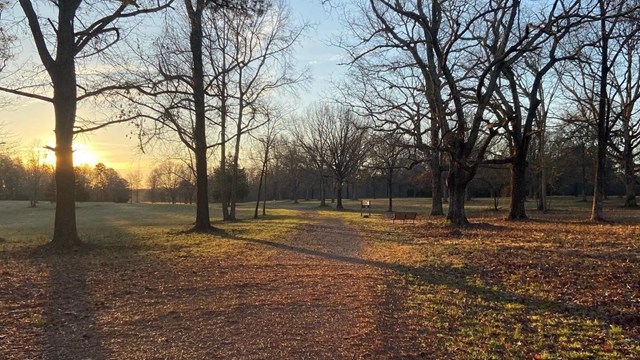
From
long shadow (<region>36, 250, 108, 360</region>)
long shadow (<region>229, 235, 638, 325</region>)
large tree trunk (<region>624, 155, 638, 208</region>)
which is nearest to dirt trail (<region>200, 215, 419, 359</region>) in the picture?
long shadow (<region>229, 235, 638, 325</region>)

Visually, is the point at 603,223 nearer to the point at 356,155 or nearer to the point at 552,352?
the point at 552,352

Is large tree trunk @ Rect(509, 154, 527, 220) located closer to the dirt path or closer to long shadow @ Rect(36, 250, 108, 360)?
the dirt path

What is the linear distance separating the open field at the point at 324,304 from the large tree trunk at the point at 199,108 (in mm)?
6468

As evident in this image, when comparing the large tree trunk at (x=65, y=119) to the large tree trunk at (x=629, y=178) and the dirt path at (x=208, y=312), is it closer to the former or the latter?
the dirt path at (x=208, y=312)

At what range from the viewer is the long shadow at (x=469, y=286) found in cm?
615

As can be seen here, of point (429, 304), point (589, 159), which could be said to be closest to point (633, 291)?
point (429, 304)

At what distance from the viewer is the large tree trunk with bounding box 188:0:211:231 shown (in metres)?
15.9

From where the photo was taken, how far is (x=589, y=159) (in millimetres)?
51438

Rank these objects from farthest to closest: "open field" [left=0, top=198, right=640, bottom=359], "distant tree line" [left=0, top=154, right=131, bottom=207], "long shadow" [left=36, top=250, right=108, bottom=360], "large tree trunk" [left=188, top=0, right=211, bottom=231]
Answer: "distant tree line" [left=0, top=154, right=131, bottom=207]
"large tree trunk" [left=188, top=0, right=211, bottom=231]
"open field" [left=0, top=198, right=640, bottom=359]
"long shadow" [left=36, top=250, right=108, bottom=360]

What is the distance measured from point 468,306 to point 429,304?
0.52 m

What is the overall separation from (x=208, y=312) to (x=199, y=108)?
12.1 m

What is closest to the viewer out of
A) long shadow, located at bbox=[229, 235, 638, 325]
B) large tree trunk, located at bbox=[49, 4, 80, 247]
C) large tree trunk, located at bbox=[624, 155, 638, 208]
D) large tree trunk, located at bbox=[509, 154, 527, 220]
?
long shadow, located at bbox=[229, 235, 638, 325]

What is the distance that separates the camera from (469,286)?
7973 mm

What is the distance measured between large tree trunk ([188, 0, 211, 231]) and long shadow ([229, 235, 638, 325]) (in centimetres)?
738
